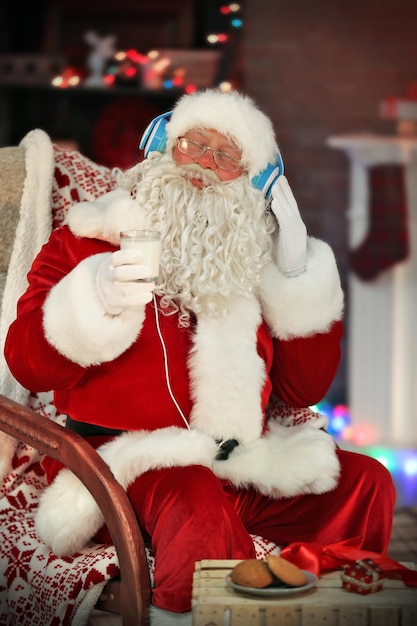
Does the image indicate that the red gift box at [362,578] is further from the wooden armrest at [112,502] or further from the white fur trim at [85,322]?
the white fur trim at [85,322]

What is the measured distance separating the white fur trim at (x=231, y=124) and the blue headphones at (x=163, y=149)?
0.02 meters

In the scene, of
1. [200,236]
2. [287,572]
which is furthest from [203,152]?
[287,572]

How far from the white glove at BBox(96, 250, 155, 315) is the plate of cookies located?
22.1 inches

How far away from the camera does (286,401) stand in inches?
88.0

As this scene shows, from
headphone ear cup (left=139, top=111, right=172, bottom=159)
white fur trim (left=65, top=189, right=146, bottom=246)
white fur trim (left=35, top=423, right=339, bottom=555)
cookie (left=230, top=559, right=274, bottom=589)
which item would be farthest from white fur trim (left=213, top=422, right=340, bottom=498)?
headphone ear cup (left=139, top=111, right=172, bottom=159)

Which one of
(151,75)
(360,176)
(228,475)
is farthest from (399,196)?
(228,475)

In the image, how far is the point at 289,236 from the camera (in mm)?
2041

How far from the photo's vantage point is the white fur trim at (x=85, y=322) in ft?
5.96

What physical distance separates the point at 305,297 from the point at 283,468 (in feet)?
1.29

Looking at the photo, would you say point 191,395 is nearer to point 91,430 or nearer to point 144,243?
point 91,430

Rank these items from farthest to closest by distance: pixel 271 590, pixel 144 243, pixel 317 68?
pixel 317 68 < pixel 144 243 < pixel 271 590

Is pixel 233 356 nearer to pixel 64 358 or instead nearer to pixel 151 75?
pixel 64 358

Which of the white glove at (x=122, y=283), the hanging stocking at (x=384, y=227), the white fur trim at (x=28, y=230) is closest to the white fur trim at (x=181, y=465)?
the white glove at (x=122, y=283)

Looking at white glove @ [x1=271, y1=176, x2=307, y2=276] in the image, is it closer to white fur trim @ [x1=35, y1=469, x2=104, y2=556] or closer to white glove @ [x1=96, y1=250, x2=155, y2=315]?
white glove @ [x1=96, y1=250, x2=155, y2=315]
